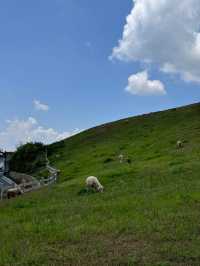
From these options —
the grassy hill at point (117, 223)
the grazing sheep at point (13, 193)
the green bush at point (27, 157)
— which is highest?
the green bush at point (27, 157)

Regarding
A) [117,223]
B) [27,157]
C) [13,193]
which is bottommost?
[117,223]

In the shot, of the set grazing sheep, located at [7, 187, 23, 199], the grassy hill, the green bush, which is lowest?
the grassy hill

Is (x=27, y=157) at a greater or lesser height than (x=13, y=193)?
greater

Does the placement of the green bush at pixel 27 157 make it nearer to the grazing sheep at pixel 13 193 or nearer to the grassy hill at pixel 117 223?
the grazing sheep at pixel 13 193

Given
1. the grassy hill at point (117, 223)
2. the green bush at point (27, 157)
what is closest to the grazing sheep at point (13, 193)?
the grassy hill at point (117, 223)

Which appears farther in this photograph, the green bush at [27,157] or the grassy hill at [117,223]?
the green bush at [27,157]

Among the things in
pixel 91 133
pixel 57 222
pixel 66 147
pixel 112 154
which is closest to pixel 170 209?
pixel 57 222

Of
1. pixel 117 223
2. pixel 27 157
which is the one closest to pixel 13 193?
pixel 117 223

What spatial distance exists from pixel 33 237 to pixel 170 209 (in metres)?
5.59

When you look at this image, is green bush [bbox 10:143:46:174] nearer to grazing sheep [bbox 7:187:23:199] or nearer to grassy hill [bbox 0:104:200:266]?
grazing sheep [bbox 7:187:23:199]

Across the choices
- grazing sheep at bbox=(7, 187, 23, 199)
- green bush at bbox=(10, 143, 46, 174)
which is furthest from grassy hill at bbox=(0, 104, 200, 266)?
green bush at bbox=(10, 143, 46, 174)

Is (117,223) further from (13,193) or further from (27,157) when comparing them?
(27,157)

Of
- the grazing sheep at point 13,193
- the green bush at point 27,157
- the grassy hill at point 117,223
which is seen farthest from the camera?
the green bush at point 27,157

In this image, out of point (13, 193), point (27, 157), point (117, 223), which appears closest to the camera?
point (117, 223)
